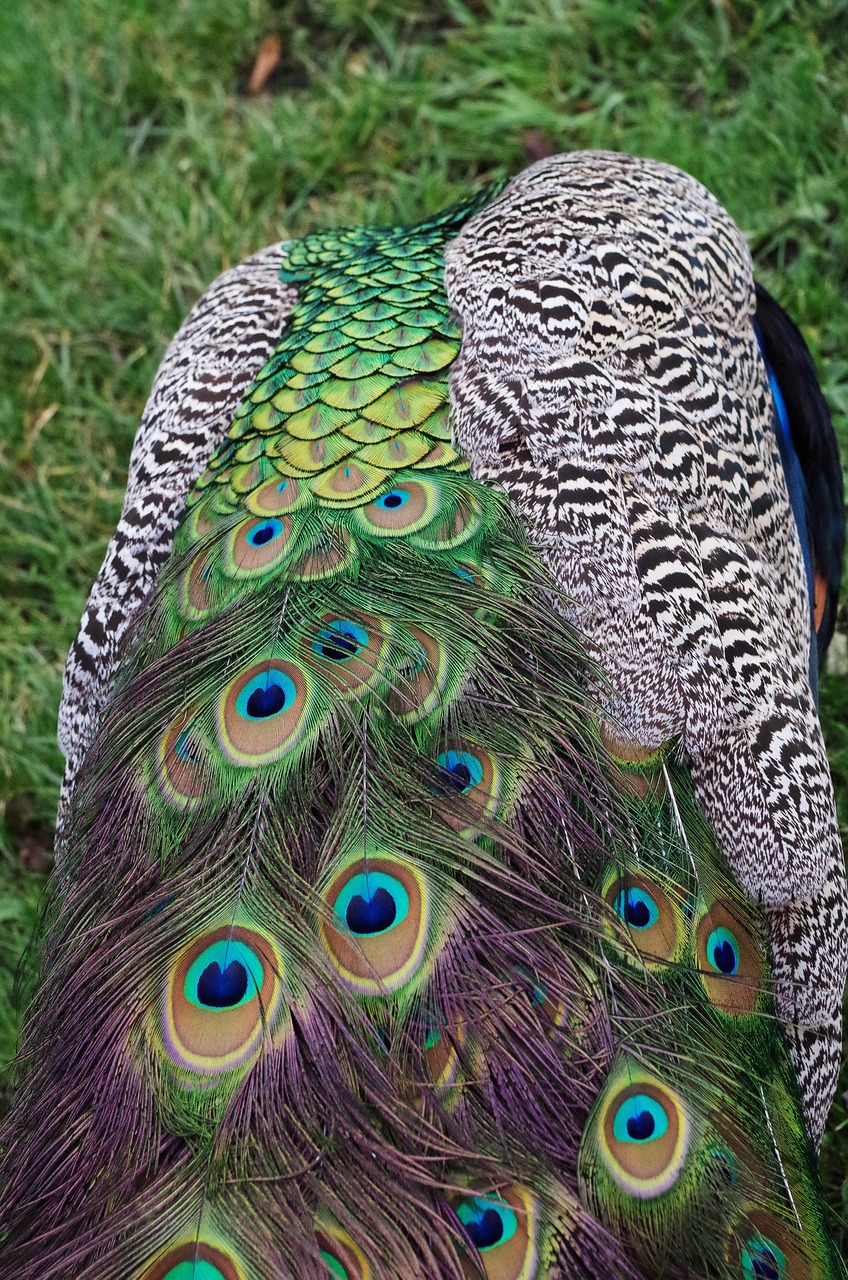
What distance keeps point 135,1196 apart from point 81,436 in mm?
3054

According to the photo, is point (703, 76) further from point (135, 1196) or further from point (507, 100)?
point (135, 1196)

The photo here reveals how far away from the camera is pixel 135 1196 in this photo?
5.59ft

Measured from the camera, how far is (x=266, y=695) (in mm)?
2086

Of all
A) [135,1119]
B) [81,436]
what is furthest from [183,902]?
[81,436]

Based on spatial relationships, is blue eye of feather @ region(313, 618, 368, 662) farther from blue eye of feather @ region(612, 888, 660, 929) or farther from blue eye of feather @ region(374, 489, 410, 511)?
blue eye of feather @ region(612, 888, 660, 929)

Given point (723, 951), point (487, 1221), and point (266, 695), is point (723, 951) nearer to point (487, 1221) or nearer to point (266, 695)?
point (487, 1221)

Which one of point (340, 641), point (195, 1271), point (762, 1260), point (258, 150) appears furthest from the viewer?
point (258, 150)

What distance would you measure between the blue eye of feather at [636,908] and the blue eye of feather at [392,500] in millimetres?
765

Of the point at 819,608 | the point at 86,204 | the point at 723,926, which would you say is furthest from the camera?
the point at 86,204

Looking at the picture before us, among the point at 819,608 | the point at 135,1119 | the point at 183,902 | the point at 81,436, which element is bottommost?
the point at 81,436

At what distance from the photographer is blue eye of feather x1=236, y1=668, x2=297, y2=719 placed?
2.07 metres

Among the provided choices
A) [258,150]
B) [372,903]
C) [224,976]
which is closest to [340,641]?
[372,903]

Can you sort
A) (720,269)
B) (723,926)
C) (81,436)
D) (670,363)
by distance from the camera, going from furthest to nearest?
(81,436) < (720,269) < (670,363) < (723,926)

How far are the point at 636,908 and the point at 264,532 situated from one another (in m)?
0.91
